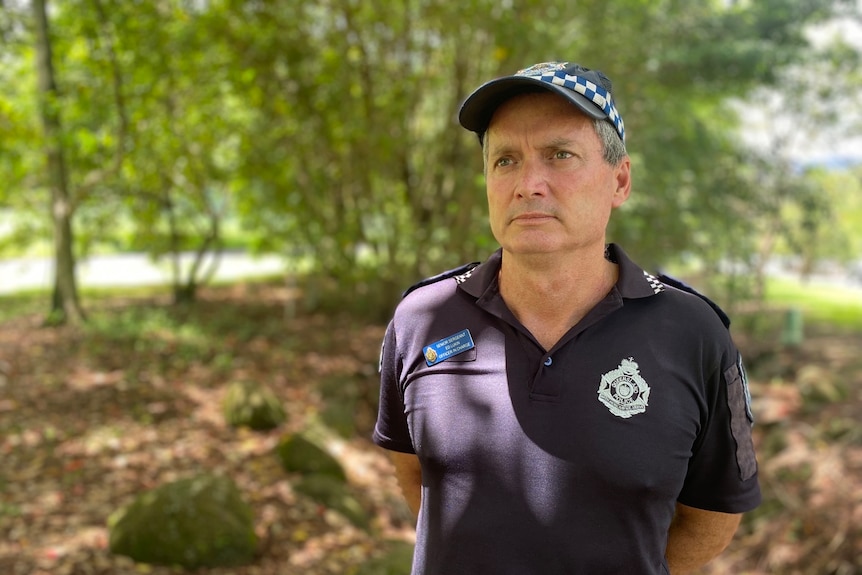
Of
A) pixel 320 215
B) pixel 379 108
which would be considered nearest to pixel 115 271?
pixel 320 215

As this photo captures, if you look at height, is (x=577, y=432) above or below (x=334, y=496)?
above

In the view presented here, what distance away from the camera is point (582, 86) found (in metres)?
1.63

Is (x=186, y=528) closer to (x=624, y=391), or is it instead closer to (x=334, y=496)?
(x=334, y=496)

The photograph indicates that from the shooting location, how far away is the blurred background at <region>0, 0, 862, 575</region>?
236 inches

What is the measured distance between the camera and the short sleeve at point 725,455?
5.59 feet

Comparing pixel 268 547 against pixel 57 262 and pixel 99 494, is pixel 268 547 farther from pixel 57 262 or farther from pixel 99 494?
pixel 57 262

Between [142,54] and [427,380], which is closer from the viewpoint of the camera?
[427,380]

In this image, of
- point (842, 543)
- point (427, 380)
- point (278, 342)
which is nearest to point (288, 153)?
point (278, 342)

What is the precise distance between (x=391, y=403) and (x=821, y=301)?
62.2ft

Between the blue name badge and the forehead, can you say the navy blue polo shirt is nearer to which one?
the blue name badge

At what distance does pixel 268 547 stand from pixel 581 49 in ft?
20.0

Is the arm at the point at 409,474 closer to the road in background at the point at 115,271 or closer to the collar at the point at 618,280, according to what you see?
Answer: the collar at the point at 618,280

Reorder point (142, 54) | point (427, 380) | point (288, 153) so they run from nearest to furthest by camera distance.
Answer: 1. point (427, 380)
2. point (142, 54)
3. point (288, 153)

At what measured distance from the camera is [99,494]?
5.39m
